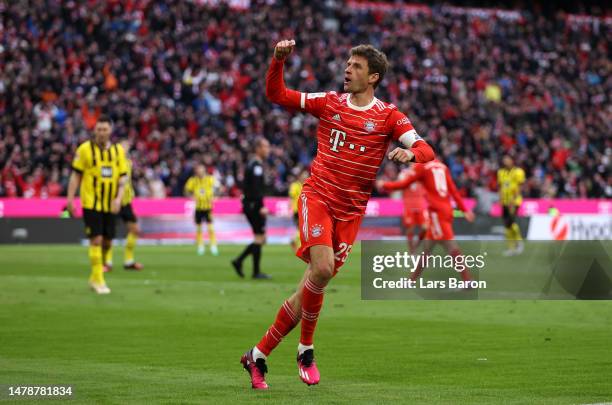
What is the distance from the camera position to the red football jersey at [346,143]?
7.82 meters

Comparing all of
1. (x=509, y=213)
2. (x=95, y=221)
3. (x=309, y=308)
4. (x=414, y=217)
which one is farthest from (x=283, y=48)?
(x=509, y=213)

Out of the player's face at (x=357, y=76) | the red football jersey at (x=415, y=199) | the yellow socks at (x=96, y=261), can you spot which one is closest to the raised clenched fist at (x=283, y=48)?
the player's face at (x=357, y=76)

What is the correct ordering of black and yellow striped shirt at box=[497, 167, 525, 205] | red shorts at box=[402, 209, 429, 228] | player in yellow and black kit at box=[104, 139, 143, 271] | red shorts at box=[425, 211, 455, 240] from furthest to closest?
black and yellow striped shirt at box=[497, 167, 525, 205]
red shorts at box=[402, 209, 429, 228]
player in yellow and black kit at box=[104, 139, 143, 271]
red shorts at box=[425, 211, 455, 240]

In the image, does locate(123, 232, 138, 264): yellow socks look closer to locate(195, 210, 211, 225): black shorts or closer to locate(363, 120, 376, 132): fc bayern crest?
locate(195, 210, 211, 225): black shorts

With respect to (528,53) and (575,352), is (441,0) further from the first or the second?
(575,352)

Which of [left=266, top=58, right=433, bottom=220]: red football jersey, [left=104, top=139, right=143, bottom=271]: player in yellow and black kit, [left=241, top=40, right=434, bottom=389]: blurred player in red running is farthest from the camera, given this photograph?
[left=104, top=139, right=143, bottom=271]: player in yellow and black kit

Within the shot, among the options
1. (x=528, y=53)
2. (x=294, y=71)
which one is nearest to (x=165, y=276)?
(x=294, y=71)

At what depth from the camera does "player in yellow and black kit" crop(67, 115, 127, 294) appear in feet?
51.0

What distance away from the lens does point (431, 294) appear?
15.8 meters

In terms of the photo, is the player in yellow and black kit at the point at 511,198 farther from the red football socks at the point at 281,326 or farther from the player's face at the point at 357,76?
the red football socks at the point at 281,326

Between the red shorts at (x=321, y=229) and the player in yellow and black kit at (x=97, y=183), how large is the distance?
8234mm

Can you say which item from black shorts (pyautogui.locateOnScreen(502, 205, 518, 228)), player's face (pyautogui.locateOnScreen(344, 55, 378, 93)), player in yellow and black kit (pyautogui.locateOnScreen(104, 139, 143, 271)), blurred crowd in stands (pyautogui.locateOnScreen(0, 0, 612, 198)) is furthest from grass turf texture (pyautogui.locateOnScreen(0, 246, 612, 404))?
blurred crowd in stands (pyautogui.locateOnScreen(0, 0, 612, 198))

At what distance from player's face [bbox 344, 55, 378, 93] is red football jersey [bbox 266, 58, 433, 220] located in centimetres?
14

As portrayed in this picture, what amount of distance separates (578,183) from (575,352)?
108 feet
